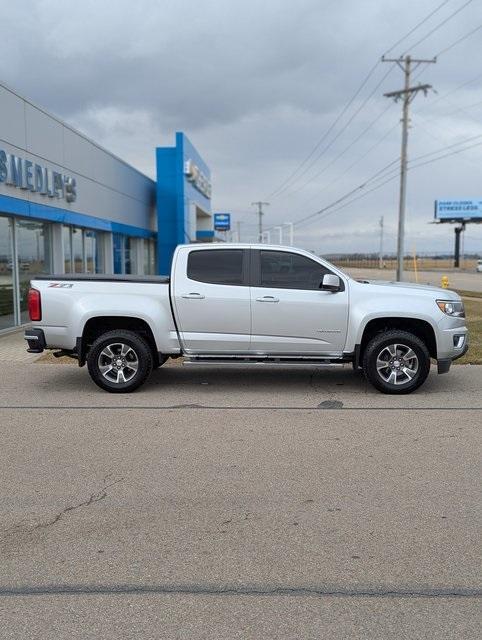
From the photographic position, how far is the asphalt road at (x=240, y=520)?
9.91 ft

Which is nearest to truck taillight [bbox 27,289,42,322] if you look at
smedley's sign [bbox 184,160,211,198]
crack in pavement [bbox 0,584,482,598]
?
crack in pavement [bbox 0,584,482,598]

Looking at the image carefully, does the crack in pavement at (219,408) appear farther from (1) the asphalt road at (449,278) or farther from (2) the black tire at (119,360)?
(1) the asphalt road at (449,278)

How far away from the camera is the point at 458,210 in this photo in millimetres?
87188

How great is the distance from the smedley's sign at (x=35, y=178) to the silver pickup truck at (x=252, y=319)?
6.72 metres

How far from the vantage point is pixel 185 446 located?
5.68 m

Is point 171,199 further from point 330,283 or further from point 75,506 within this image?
point 75,506

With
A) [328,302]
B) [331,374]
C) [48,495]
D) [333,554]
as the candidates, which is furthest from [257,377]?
[333,554]

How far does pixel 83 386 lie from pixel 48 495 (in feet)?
13.3

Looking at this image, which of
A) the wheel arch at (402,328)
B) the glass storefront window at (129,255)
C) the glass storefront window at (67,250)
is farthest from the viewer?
the glass storefront window at (129,255)

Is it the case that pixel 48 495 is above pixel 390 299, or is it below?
below

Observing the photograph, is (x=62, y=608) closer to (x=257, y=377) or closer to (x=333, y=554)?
(x=333, y=554)

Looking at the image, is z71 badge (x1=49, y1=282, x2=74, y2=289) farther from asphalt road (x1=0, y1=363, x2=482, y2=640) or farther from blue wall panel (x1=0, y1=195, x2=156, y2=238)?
blue wall panel (x1=0, y1=195, x2=156, y2=238)

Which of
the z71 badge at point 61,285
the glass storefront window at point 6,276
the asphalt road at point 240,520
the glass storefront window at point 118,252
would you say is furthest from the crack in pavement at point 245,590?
the glass storefront window at point 118,252

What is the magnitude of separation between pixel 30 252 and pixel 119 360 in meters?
8.91
